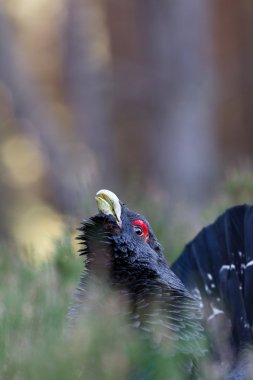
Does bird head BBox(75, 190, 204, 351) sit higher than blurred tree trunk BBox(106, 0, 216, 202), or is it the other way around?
blurred tree trunk BBox(106, 0, 216, 202)

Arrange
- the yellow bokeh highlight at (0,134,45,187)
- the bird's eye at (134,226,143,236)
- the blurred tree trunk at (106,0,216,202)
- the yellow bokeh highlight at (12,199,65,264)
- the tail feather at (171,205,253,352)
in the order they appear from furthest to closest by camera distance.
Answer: the yellow bokeh highlight at (0,134,45,187), the blurred tree trunk at (106,0,216,202), the yellow bokeh highlight at (12,199,65,264), the tail feather at (171,205,253,352), the bird's eye at (134,226,143,236)

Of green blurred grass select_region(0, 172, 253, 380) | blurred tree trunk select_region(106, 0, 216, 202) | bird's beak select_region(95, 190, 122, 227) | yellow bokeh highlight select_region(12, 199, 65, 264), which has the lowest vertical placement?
green blurred grass select_region(0, 172, 253, 380)

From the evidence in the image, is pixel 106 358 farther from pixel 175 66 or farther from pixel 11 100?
pixel 11 100

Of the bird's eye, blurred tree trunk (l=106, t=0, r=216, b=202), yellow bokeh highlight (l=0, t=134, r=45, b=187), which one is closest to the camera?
the bird's eye

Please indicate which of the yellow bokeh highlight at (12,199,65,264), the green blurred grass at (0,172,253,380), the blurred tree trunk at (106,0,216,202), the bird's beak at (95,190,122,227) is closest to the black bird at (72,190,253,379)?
the bird's beak at (95,190,122,227)

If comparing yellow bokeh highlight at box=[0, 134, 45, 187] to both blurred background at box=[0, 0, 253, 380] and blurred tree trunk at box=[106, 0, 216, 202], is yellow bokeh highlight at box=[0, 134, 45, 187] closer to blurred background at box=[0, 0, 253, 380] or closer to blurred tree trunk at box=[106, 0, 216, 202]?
blurred background at box=[0, 0, 253, 380]

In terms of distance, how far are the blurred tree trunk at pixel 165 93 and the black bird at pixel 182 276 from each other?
6343mm

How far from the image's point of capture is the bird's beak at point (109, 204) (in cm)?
339

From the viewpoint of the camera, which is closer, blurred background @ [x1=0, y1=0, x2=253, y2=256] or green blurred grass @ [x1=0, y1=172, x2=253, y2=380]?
green blurred grass @ [x1=0, y1=172, x2=253, y2=380]

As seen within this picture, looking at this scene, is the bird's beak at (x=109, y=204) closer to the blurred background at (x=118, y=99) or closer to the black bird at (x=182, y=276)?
the black bird at (x=182, y=276)

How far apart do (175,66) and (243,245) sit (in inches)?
333

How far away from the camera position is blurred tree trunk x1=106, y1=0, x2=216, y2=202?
12.0 meters

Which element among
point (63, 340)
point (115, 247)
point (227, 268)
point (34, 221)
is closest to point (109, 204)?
point (115, 247)

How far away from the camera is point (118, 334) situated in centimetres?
204
